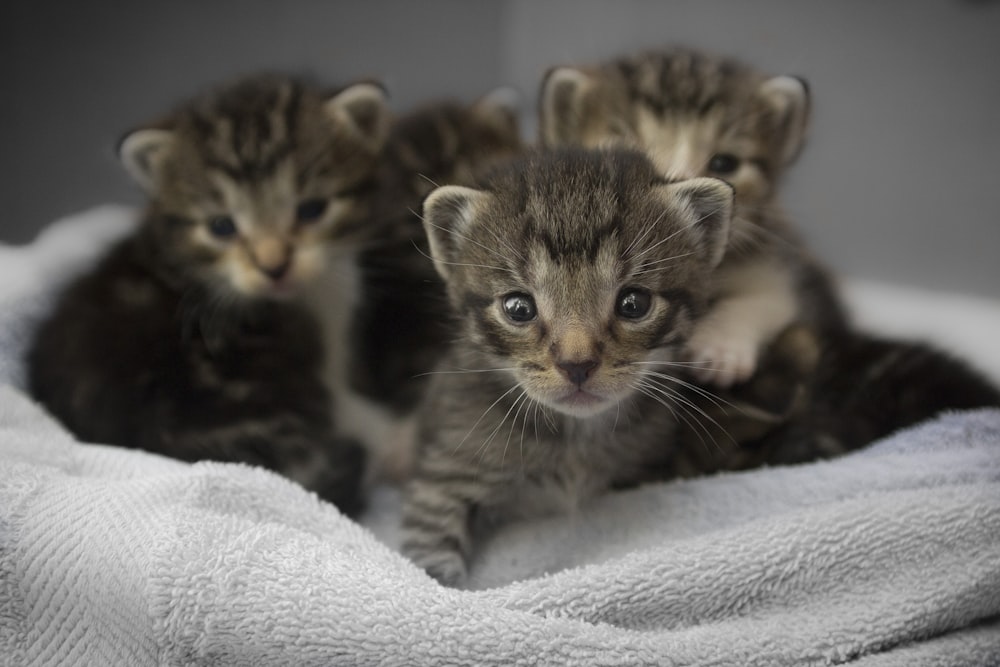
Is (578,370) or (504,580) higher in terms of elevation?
(578,370)

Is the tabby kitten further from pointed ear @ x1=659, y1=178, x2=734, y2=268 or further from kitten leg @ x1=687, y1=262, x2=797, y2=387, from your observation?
kitten leg @ x1=687, y1=262, x2=797, y2=387

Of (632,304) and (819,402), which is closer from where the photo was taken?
(632,304)

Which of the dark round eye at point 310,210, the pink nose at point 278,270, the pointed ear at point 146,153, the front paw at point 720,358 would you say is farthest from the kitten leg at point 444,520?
the pointed ear at point 146,153

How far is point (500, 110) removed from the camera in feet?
7.55

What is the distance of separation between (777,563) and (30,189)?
6.52 ft

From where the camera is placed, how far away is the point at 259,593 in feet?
3.78

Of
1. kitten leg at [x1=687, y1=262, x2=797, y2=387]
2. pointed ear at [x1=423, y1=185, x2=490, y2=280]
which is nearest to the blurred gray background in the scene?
kitten leg at [x1=687, y1=262, x2=797, y2=387]

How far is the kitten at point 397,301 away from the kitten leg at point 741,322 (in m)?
0.61

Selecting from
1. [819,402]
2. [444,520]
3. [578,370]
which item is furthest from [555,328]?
[819,402]

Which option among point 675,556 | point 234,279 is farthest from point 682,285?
point 234,279

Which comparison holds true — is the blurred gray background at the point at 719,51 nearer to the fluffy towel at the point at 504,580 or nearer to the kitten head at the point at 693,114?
the kitten head at the point at 693,114

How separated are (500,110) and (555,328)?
115cm

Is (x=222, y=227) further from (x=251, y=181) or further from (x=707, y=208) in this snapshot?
(x=707, y=208)

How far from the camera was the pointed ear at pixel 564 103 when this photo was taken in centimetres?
190
